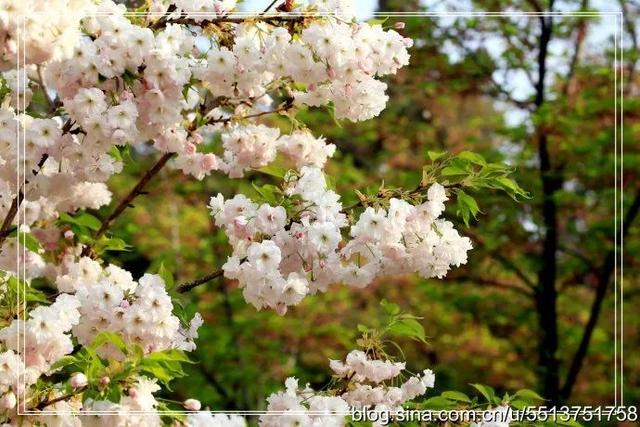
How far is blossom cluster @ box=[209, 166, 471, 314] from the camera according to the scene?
7.47 ft

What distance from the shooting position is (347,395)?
2.54 meters

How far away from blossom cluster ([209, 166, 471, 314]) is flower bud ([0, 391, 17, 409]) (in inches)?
23.3

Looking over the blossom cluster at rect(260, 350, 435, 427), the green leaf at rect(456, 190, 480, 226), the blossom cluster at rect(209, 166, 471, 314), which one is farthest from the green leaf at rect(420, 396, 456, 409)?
the green leaf at rect(456, 190, 480, 226)

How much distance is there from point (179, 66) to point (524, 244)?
154 inches

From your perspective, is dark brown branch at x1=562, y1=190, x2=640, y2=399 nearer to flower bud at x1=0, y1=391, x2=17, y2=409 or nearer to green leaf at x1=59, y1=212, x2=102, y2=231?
green leaf at x1=59, y1=212, x2=102, y2=231

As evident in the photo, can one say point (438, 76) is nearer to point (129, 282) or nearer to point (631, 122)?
point (631, 122)

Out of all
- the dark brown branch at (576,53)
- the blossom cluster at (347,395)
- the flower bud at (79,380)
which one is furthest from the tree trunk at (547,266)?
the flower bud at (79,380)

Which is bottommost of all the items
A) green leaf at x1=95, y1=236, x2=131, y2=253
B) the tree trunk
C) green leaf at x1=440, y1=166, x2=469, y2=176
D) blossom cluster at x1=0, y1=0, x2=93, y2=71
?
green leaf at x1=440, y1=166, x2=469, y2=176

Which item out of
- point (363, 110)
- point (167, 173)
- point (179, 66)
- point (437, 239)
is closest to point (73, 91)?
point (179, 66)

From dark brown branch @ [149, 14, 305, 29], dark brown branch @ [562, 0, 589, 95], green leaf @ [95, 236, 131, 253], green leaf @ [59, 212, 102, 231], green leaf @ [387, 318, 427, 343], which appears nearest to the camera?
green leaf @ [387, 318, 427, 343]

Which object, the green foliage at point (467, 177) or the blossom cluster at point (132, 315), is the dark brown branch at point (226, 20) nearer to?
the green foliage at point (467, 177)

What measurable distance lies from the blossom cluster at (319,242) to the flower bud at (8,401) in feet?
1.94

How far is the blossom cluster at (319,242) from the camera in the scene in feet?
7.47

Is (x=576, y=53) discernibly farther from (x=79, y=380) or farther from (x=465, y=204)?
(x=79, y=380)
